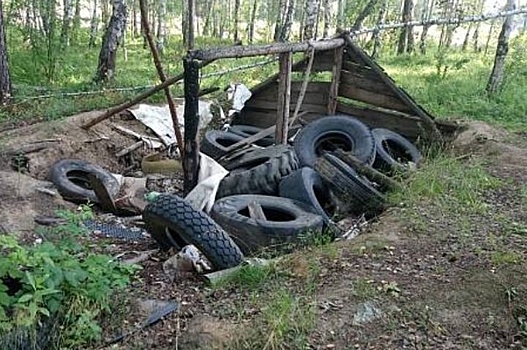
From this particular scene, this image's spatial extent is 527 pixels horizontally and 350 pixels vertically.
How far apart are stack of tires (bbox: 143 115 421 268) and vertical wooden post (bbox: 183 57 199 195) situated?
1.35 feet

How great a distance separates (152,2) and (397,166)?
19364 millimetres

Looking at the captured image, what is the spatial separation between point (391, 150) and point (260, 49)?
2398mm

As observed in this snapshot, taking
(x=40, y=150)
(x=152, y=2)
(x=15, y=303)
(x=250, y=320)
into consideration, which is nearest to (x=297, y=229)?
(x=250, y=320)

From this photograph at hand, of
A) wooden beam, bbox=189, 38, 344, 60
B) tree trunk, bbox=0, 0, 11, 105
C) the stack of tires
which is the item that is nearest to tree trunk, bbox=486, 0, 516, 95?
the stack of tires

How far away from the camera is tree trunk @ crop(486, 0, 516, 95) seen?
9.09 metres

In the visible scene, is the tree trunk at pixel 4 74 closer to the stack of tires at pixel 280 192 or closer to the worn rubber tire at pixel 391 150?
the stack of tires at pixel 280 192

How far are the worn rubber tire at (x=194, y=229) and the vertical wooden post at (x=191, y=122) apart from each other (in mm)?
1033

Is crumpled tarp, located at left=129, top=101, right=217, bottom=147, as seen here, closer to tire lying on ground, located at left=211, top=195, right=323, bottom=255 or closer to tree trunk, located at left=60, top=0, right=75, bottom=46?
tire lying on ground, located at left=211, top=195, right=323, bottom=255

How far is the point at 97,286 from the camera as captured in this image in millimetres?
3084

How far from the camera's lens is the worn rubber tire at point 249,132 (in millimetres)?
7312

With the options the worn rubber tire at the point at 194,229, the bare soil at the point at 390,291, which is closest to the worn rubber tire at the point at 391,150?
the bare soil at the point at 390,291

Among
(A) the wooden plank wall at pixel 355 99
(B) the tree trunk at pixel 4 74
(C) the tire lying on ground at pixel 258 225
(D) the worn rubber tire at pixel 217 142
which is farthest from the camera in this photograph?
(B) the tree trunk at pixel 4 74

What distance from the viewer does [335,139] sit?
6926mm

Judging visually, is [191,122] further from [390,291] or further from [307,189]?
[390,291]
